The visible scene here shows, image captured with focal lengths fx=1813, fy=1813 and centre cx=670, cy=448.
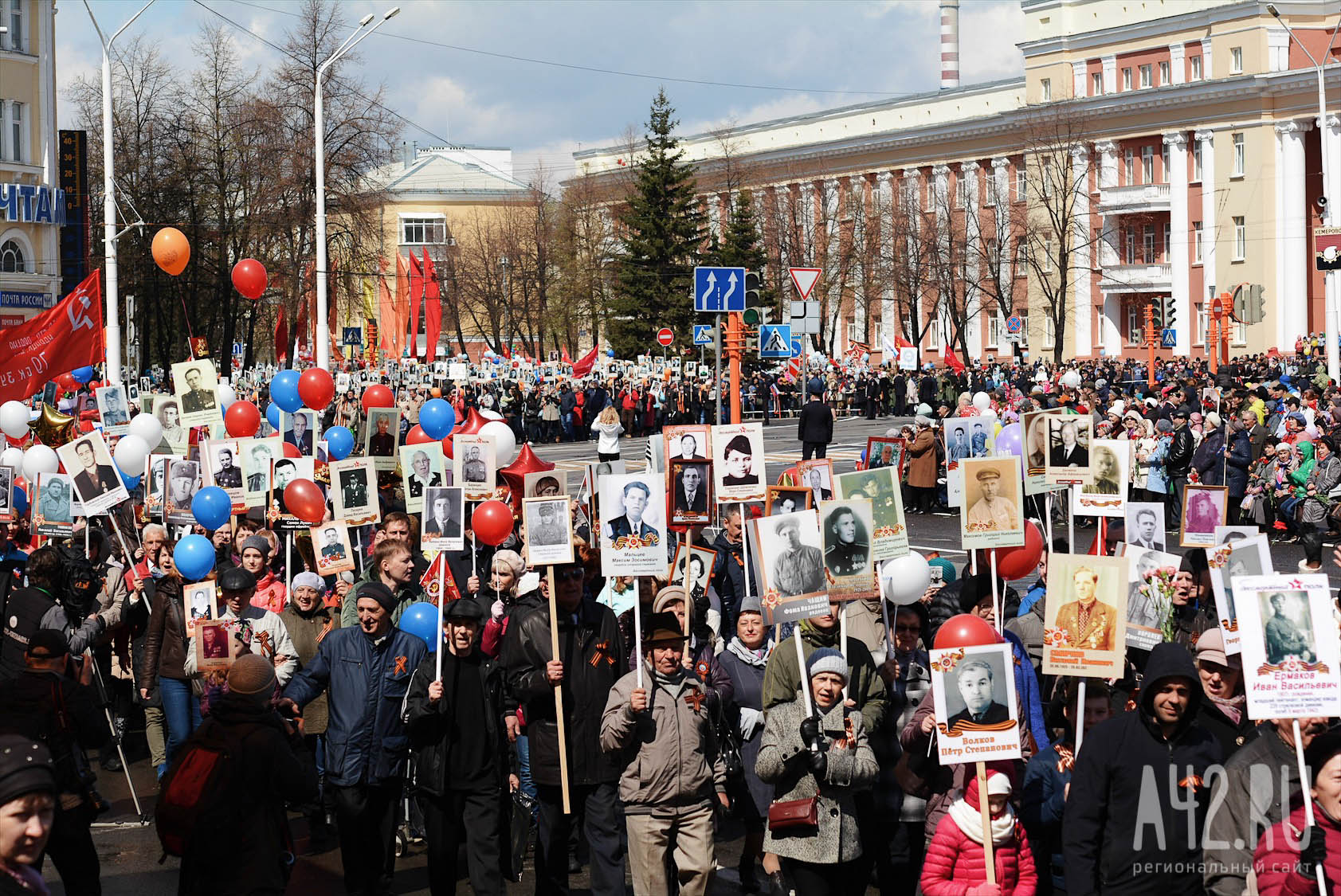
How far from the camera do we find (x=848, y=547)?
349 inches

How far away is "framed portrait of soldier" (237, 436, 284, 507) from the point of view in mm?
13539

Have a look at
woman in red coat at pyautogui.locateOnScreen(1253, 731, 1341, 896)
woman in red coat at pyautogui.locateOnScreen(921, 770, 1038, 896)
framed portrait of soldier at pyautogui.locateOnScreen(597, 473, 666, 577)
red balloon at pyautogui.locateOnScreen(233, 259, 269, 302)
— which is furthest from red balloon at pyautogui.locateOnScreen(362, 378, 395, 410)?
woman in red coat at pyautogui.locateOnScreen(1253, 731, 1341, 896)

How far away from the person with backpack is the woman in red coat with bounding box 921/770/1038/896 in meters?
2.34

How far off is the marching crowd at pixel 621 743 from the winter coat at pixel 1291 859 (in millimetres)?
10

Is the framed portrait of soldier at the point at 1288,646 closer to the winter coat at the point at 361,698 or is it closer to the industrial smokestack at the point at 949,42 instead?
the winter coat at the point at 361,698

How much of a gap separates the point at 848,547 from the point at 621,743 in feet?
6.24

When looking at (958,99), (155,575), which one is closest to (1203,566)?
(155,575)

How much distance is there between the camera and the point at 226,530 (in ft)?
41.5

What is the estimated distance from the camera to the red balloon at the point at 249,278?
18.9 meters

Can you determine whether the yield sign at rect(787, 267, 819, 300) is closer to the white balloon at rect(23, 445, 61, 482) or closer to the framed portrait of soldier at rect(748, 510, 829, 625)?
the white balloon at rect(23, 445, 61, 482)

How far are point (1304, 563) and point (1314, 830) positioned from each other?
3140 millimetres

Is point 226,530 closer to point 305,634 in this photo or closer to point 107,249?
point 305,634

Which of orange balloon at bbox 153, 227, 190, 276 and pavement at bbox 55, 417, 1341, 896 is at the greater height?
orange balloon at bbox 153, 227, 190, 276

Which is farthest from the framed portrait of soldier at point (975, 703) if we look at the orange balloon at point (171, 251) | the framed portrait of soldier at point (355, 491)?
the orange balloon at point (171, 251)
